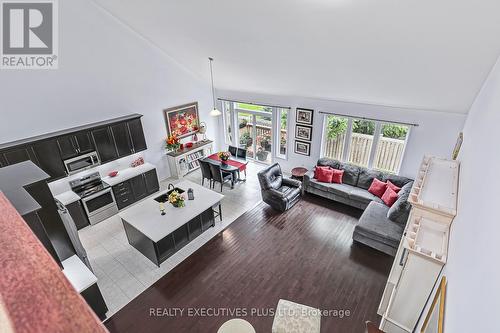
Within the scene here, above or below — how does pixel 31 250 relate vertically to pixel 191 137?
above

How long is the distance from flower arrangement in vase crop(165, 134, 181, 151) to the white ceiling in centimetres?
248

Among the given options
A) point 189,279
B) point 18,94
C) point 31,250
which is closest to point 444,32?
point 31,250

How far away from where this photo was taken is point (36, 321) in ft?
1.51

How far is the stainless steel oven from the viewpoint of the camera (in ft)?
20.0

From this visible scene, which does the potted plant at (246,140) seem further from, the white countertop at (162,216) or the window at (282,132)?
the white countertop at (162,216)

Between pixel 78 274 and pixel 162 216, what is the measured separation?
1709mm

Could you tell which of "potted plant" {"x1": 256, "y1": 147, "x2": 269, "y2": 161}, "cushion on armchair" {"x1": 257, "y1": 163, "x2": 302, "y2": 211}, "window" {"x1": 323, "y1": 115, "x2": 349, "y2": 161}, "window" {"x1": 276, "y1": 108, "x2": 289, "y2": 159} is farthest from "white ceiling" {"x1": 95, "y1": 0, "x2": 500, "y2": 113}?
"potted plant" {"x1": 256, "y1": 147, "x2": 269, "y2": 161}

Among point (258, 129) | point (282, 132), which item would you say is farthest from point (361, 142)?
point (258, 129)

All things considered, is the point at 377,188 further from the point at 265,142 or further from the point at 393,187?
the point at 265,142

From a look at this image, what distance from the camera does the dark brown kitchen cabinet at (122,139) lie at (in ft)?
21.3

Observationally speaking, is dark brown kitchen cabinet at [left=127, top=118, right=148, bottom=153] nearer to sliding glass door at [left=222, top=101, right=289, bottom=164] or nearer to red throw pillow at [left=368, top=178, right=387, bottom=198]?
sliding glass door at [left=222, top=101, right=289, bottom=164]

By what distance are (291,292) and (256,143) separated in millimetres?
5660

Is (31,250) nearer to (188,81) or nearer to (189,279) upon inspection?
(189,279)

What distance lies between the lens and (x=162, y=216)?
17.1ft
